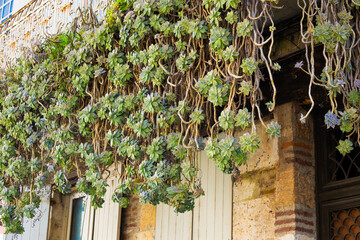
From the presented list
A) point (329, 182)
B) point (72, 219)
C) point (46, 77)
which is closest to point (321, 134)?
point (329, 182)

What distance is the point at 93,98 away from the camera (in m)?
5.59

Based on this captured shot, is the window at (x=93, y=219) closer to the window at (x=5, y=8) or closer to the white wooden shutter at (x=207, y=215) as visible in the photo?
the white wooden shutter at (x=207, y=215)

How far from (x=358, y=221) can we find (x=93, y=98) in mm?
2624

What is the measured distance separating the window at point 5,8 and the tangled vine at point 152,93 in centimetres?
595

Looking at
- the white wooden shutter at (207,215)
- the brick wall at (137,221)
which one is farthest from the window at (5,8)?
the white wooden shutter at (207,215)

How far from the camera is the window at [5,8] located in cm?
1211

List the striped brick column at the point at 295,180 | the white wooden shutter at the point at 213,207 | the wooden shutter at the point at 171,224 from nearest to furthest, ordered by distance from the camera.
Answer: the striped brick column at the point at 295,180, the white wooden shutter at the point at 213,207, the wooden shutter at the point at 171,224

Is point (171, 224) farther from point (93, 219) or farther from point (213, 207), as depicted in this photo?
point (93, 219)

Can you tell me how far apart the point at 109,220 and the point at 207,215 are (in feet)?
5.77

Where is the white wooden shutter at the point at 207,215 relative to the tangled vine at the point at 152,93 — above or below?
below

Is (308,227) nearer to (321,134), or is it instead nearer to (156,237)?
(321,134)

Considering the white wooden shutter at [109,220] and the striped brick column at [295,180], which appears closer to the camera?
the striped brick column at [295,180]

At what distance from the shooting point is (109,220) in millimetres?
7617

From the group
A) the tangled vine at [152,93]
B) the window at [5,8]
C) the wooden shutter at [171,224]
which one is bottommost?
the wooden shutter at [171,224]
